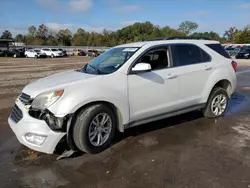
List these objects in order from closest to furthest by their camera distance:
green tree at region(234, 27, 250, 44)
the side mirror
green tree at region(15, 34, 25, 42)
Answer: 1. the side mirror
2. green tree at region(234, 27, 250, 44)
3. green tree at region(15, 34, 25, 42)

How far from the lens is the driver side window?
5.17 metres

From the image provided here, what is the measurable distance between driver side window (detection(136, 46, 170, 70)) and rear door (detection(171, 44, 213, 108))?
0.16m

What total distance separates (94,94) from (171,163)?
1528 millimetres

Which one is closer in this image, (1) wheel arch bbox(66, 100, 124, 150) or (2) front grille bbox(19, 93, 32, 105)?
(1) wheel arch bbox(66, 100, 124, 150)

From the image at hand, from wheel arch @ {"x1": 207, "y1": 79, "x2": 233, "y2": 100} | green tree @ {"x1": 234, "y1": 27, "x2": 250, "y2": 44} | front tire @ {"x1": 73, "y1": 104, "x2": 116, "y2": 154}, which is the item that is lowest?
front tire @ {"x1": 73, "y1": 104, "x2": 116, "y2": 154}

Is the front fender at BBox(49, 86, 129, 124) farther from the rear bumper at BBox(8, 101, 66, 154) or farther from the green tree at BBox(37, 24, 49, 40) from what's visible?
the green tree at BBox(37, 24, 49, 40)

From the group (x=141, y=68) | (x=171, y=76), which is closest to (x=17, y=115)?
(x=141, y=68)

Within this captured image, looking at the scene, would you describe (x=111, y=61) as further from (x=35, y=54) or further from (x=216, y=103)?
(x=35, y=54)

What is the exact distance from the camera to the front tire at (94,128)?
4.21 metres

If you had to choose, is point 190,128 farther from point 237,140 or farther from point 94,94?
point 94,94

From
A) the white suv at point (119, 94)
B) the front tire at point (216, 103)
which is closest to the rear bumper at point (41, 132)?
the white suv at point (119, 94)

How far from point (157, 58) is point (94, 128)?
185cm

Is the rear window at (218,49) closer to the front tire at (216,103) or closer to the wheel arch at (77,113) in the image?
the front tire at (216,103)

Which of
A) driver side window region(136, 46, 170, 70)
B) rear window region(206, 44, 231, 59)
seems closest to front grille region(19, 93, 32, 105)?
driver side window region(136, 46, 170, 70)
